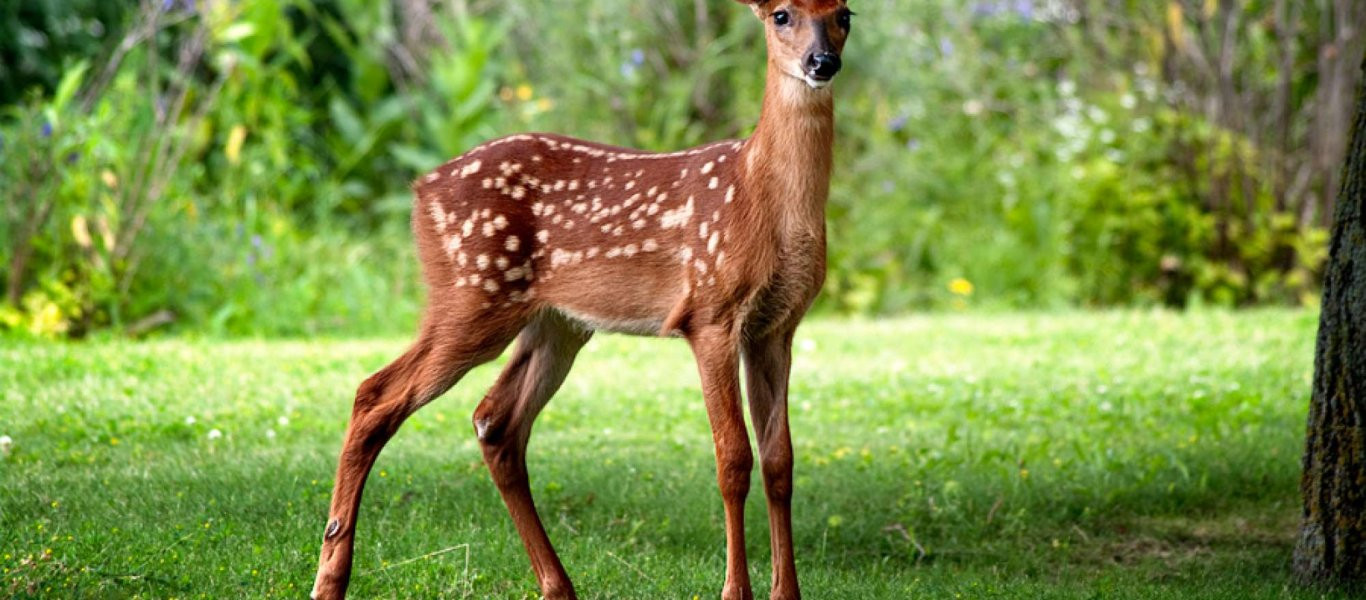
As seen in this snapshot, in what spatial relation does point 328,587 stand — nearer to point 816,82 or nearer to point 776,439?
point 776,439

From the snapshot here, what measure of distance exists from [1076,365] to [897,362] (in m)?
0.94

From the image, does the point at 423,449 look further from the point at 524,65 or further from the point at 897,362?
the point at 524,65

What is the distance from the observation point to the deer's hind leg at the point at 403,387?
4574 mm

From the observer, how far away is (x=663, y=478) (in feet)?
19.9

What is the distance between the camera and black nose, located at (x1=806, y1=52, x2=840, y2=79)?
168 inches

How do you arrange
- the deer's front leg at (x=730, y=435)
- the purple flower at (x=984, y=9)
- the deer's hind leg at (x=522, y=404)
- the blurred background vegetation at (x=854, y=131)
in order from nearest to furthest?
the deer's front leg at (x=730, y=435), the deer's hind leg at (x=522, y=404), the blurred background vegetation at (x=854, y=131), the purple flower at (x=984, y=9)

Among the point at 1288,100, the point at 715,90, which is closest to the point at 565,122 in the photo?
the point at 715,90

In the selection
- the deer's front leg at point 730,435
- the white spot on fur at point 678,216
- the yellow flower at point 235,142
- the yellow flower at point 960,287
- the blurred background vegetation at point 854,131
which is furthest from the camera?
the yellow flower at point 960,287

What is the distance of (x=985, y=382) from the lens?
8141mm

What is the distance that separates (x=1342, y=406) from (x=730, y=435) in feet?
6.57

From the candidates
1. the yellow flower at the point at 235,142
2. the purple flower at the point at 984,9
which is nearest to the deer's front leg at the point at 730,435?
the yellow flower at the point at 235,142

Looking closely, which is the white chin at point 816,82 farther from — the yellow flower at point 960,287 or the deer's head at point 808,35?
the yellow flower at point 960,287

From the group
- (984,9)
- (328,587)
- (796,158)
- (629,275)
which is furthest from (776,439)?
(984,9)

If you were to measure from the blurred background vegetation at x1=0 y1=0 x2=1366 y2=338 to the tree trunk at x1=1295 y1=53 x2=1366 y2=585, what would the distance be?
5956 millimetres
